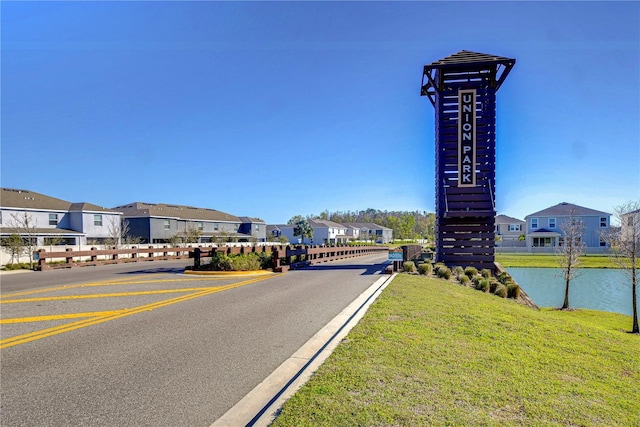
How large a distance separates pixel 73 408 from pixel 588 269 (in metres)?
38.9

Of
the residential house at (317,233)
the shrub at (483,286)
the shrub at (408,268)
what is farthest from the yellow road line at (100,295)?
the residential house at (317,233)

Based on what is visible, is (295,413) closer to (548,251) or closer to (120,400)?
(120,400)

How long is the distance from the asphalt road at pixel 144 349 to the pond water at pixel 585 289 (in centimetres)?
1461

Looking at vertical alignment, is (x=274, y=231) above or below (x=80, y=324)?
below

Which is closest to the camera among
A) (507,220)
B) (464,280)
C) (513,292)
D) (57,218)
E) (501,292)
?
(501,292)

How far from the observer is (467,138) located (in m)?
18.4

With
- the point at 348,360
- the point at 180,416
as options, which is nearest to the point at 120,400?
the point at 180,416

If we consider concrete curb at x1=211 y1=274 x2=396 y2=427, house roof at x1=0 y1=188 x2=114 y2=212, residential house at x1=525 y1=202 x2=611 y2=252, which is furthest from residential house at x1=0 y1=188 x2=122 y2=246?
residential house at x1=525 y1=202 x2=611 y2=252

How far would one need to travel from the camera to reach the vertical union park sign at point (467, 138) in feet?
60.2

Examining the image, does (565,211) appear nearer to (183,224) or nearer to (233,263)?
(183,224)

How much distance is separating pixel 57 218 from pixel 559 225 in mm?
59126

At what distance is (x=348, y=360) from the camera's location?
4.71 m

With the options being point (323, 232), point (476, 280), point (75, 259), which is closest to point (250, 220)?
point (323, 232)

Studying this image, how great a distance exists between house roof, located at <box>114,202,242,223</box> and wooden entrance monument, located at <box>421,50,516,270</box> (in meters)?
36.7
